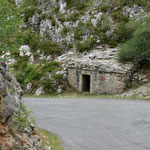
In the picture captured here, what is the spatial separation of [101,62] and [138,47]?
3.69m

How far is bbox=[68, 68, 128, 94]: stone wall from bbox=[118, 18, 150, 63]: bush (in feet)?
7.87

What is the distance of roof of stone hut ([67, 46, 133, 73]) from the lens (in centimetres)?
1788

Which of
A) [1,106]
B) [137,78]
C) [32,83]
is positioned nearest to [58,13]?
[32,83]

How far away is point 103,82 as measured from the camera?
18219mm

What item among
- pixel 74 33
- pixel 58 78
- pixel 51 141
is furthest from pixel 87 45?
pixel 51 141

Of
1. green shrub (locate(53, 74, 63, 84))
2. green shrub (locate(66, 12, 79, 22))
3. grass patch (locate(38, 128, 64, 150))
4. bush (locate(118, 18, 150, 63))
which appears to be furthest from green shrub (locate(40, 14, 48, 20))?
grass patch (locate(38, 128, 64, 150))

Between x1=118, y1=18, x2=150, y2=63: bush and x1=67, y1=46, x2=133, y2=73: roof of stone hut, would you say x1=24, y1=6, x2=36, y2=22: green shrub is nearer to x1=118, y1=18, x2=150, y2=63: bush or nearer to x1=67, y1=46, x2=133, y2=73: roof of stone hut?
x1=67, y1=46, x2=133, y2=73: roof of stone hut

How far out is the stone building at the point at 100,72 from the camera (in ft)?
57.2

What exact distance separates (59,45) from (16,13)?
20694 mm

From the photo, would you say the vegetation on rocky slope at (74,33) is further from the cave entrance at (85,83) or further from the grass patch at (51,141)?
the grass patch at (51,141)

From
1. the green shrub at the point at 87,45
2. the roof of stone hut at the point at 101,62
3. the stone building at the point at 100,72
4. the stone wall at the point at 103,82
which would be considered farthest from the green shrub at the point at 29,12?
the stone wall at the point at 103,82

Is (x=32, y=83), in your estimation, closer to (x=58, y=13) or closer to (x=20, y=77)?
(x=20, y=77)

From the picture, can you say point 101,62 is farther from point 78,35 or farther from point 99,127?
point 99,127

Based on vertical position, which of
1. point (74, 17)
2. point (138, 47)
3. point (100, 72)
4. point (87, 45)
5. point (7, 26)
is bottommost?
point (100, 72)
